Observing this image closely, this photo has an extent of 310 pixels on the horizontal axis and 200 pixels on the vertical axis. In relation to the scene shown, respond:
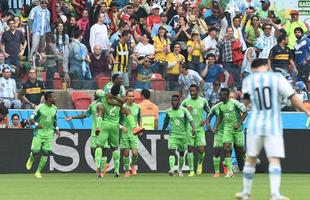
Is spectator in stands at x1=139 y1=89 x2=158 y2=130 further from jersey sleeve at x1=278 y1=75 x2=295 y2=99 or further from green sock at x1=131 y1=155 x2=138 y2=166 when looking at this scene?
jersey sleeve at x1=278 y1=75 x2=295 y2=99

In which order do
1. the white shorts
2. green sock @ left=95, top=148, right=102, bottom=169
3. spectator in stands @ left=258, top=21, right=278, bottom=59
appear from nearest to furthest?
the white shorts
green sock @ left=95, top=148, right=102, bottom=169
spectator in stands @ left=258, top=21, right=278, bottom=59

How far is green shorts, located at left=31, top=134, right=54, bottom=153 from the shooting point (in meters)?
27.6

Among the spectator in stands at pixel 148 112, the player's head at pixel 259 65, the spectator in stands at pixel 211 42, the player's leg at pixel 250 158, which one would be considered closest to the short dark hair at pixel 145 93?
the spectator in stands at pixel 148 112

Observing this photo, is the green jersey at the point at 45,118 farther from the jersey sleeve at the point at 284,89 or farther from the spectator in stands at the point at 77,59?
the jersey sleeve at the point at 284,89

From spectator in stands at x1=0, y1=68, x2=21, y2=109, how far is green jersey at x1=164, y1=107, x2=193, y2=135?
423cm

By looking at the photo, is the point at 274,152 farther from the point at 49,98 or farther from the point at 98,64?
the point at 98,64

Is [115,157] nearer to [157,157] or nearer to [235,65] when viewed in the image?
[157,157]

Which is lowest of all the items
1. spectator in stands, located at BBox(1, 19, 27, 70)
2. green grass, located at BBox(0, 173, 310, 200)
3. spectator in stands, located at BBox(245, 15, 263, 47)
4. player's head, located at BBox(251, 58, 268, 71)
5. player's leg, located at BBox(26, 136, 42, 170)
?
green grass, located at BBox(0, 173, 310, 200)

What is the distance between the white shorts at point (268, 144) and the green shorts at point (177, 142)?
11.5m

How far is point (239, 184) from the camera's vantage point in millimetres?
23984

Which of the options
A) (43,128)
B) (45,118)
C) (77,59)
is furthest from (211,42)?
(43,128)

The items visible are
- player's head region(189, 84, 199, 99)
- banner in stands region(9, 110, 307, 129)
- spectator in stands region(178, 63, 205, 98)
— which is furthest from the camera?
spectator in stands region(178, 63, 205, 98)

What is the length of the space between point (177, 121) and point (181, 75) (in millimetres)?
2574

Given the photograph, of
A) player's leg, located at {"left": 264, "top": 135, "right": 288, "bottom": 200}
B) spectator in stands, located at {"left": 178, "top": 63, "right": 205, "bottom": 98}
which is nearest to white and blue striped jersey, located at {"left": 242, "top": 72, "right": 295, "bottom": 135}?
player's leg, located at {"left": 264, "top": 135, "right": 288, "bottom": 200}
